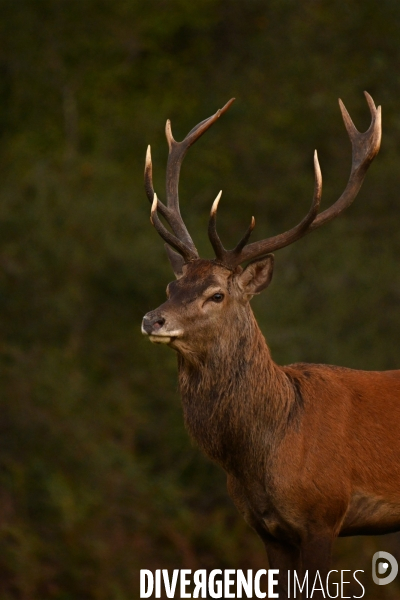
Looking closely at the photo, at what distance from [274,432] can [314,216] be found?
1.23 meters

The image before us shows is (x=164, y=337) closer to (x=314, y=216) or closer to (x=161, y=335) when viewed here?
(x=161, y=335)

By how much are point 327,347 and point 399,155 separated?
4.19 metres

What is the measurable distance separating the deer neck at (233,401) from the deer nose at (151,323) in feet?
1.20

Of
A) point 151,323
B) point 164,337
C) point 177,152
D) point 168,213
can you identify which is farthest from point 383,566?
point 151,323

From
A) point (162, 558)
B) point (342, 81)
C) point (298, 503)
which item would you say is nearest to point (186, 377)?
point (298, 503)

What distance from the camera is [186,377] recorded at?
6.59 meters

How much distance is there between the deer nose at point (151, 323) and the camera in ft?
20.3

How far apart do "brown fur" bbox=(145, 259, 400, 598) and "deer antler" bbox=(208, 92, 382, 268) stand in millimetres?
92

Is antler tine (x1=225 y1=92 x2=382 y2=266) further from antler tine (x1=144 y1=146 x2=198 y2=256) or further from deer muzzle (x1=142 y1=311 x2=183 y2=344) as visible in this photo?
deer muzzle (x1=142 y1=311 x2=183 y2=344)

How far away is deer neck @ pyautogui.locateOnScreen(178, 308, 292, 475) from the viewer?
21.2 feet

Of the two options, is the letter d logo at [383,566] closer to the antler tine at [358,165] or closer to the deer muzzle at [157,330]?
the antler tine at [358,165]

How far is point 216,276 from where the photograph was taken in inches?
260

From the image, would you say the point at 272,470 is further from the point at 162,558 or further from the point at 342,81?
the point at 342,81

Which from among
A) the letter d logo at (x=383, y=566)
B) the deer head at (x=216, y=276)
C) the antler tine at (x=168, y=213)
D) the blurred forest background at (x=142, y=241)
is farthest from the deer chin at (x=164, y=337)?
the blurred forest background at (x=142, y=241)
